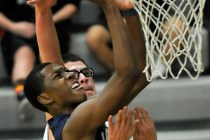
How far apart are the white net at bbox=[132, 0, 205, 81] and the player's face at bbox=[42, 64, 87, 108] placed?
0.25m

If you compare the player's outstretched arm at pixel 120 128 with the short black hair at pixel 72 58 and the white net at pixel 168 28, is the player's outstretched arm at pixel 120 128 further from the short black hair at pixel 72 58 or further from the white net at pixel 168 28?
the short black hair at pixel 72 58

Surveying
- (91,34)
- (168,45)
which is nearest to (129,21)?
(168,45)

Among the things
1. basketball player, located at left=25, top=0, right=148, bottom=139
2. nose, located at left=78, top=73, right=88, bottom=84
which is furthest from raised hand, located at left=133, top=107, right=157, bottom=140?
nose, located at left=78, top=73, right=88, bottom=84

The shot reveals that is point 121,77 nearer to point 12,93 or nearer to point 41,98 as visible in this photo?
point 41,98

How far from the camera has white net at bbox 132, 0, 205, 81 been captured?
2.53 m

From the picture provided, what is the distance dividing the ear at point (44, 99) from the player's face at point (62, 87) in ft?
0.04

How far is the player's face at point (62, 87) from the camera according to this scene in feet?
8.11

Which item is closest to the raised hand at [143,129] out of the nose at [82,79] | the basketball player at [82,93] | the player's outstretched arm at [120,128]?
the basketball player at [82,93]

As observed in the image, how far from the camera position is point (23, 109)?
13.5 feet

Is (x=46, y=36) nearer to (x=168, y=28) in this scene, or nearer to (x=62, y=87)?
(x=62, y=87)

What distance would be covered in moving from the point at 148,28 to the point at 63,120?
1.52 feet

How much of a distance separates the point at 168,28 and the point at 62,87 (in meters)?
0.46

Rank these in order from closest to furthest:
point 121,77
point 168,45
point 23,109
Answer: point 121,77 < point 168,45 < point 23,109

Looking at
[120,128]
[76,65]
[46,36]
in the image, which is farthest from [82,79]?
[120,128]
